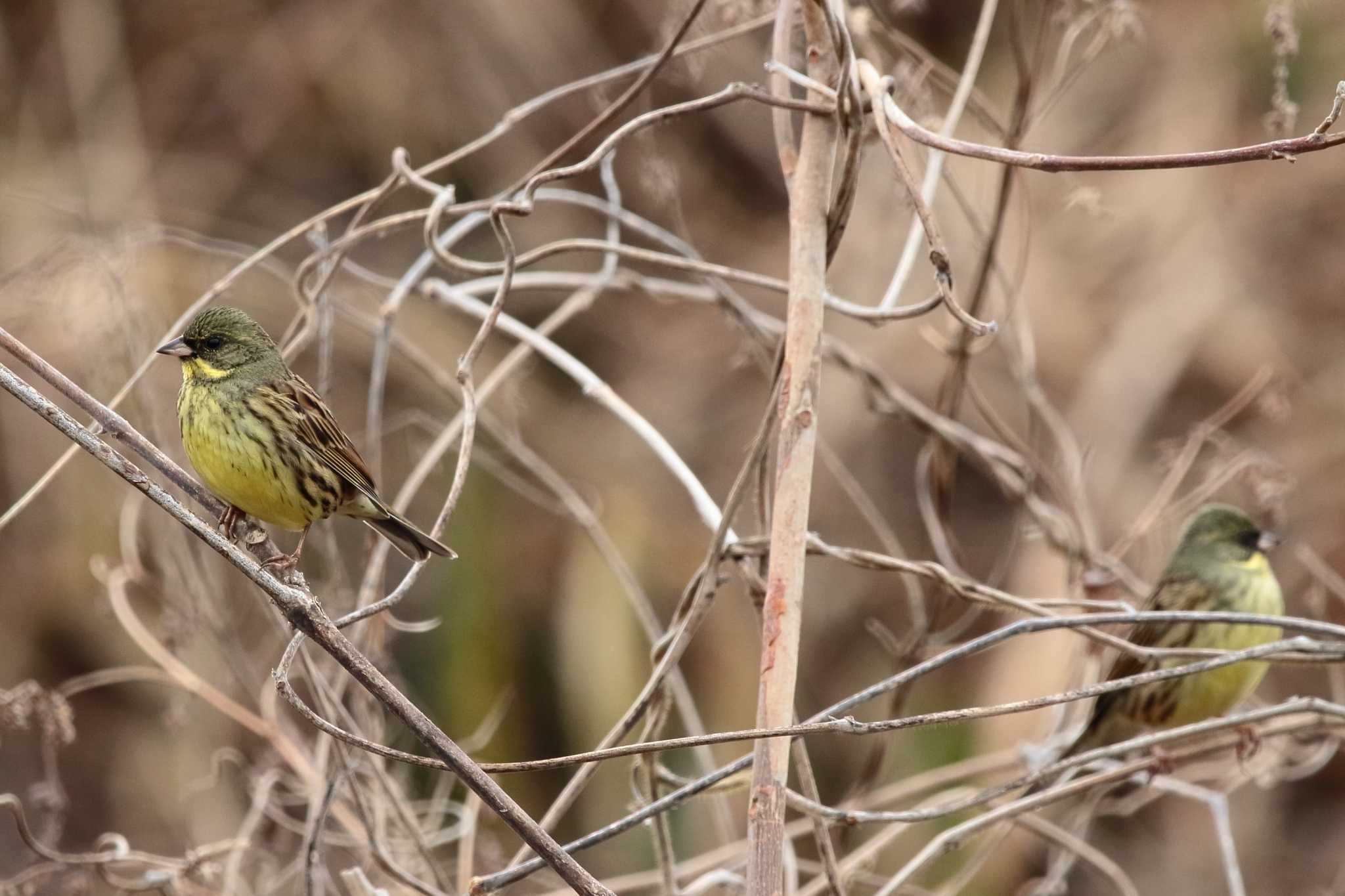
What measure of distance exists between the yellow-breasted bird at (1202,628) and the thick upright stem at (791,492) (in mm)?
2494

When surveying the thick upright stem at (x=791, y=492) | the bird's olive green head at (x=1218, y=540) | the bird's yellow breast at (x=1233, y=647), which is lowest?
the thick upright stem at (x=791, y=492)

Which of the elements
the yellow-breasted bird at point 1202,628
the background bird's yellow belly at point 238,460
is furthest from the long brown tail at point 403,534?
the yellow-breasted bird at point 1202,628

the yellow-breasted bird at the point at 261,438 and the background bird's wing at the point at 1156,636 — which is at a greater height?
the background bird's wing at the point at 1156,636

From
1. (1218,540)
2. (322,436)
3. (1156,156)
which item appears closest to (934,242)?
(1156,156)

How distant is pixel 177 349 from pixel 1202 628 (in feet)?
10.6

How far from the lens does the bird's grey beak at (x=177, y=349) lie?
331 centimetres

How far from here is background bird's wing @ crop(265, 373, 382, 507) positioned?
3.52 meters

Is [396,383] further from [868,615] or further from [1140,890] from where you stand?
[1140,890]

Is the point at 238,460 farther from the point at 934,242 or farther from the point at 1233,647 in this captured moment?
the point at 1233,647

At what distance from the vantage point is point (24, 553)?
729 cm

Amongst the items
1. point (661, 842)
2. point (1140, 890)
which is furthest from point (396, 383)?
point (661, 842)

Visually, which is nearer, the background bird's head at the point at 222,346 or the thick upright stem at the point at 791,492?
the thick upright stem at the point at 791,492

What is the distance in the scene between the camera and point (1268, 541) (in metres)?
A: 4.61

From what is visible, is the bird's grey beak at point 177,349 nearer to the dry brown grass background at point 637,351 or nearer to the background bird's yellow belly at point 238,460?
the background bird's yellow belly at point 238,460
